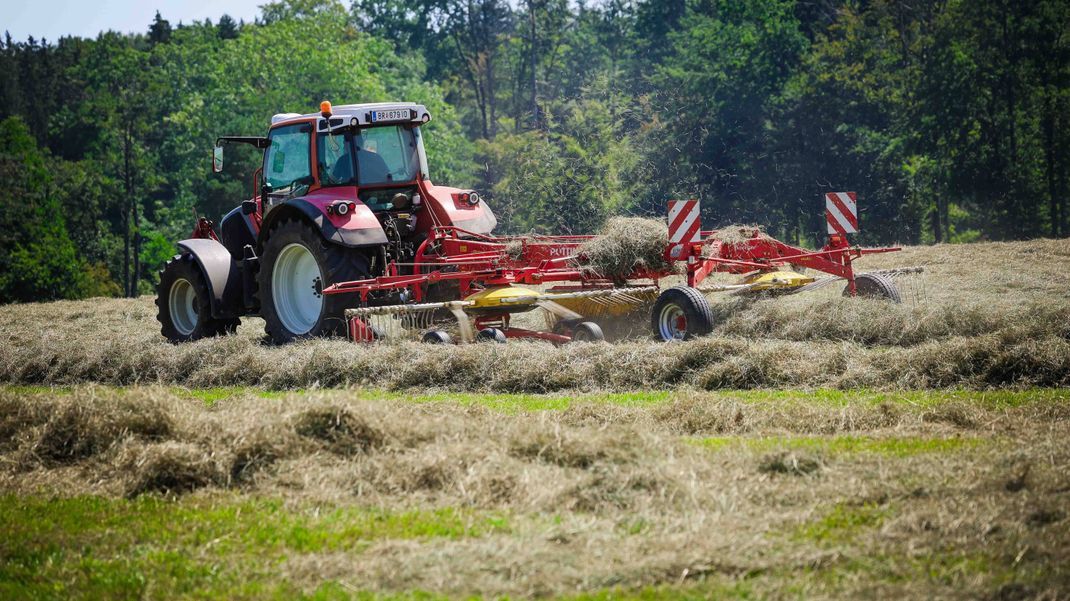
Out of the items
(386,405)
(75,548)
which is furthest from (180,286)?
(75,548)

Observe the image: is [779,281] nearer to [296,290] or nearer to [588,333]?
[588,333]

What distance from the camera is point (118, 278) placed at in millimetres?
50500

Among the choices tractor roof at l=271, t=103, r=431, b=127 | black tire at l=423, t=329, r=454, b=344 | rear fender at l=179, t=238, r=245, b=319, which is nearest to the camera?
black tire at l=423, t=329, r=454, b=344

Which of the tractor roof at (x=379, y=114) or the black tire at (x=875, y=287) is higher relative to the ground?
the tractor roof at (x=379, y=114)

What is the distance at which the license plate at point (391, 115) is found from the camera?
46.1ft

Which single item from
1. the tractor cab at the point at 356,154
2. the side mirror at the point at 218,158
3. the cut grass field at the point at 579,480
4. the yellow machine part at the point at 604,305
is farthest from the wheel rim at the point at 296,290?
the cut grass field at the point at 579,480

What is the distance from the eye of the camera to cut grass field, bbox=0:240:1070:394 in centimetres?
951

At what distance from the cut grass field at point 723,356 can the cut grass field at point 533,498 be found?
110 centimetres

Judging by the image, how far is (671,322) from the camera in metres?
12.6

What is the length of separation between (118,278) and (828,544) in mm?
48973

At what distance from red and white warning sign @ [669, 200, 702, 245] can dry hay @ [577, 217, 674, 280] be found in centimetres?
16

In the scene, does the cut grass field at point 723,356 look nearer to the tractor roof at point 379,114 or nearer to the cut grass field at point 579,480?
the cut grass field at point 579,480

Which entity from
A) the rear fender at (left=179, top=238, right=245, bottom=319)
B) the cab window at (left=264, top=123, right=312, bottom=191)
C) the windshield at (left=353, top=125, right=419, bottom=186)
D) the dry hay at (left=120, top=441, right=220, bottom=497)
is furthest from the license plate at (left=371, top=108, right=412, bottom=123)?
the dry hay at (left=120, top=441, right=220, bottom=497)

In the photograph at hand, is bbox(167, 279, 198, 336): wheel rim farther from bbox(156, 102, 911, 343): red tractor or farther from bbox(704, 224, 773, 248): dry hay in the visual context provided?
bbox(704, 224, 773, 248): dry hay
